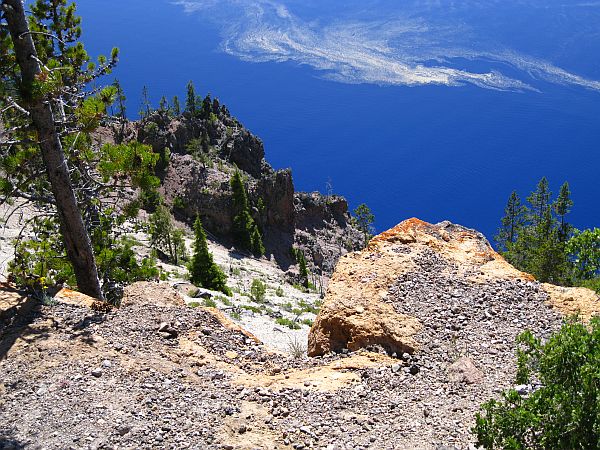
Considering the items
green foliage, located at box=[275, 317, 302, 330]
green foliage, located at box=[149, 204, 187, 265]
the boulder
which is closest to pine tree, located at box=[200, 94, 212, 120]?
green foliage, located at box=[149, 204, 187, 265]

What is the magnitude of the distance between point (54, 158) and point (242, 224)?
51409 millimetres

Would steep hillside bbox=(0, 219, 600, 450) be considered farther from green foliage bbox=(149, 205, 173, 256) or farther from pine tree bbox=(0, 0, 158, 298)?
green foliage bbox=(149, 205, 173, 256)

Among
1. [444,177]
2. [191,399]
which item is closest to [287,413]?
[191,399]

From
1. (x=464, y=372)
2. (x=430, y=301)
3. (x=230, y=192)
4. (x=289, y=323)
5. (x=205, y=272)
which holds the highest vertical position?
(x=230, y=192)

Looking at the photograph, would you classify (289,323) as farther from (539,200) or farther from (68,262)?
(539,200)

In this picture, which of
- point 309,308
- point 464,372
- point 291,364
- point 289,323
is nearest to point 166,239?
point 309,308

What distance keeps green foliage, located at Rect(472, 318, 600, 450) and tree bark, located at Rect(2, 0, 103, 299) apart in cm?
888

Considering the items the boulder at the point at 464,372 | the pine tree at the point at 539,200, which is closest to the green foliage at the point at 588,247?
the boulder at the point at 464,372

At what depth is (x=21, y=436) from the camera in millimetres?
7480

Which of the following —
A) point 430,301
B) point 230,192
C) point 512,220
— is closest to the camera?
point 430,301

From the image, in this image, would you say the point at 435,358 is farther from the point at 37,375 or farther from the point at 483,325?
the point at 37,375

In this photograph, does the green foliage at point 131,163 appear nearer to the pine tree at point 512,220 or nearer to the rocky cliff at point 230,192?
the rocky cliff at point 230,192

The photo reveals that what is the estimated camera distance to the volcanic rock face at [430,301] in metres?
10.5

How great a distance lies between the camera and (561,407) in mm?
6145
